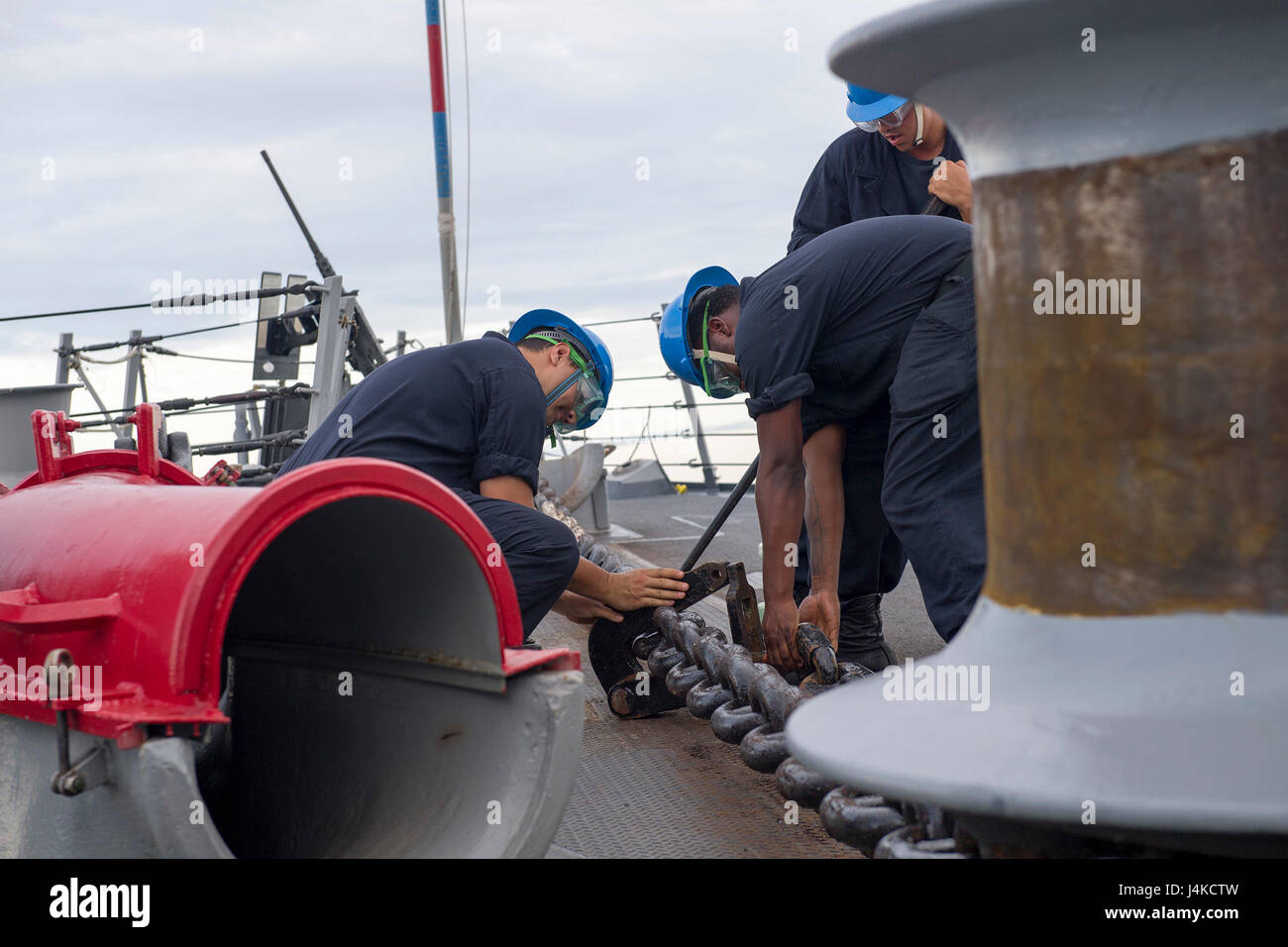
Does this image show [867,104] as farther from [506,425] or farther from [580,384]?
[506,425]

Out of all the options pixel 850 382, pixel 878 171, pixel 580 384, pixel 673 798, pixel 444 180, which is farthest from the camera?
pixel 444 180

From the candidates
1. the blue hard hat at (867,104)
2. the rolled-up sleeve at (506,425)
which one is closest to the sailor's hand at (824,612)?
the rolled-up sleeve at (506,425)

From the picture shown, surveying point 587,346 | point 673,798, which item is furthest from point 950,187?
point 673,798

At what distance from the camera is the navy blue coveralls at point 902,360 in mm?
2803

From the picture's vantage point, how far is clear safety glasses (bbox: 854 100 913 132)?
3.68 m

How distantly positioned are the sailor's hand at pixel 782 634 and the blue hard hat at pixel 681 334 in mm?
865

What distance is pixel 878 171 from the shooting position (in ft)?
13.7

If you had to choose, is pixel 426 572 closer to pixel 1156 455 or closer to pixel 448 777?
pixel 448 777

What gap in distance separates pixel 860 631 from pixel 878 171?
157cm

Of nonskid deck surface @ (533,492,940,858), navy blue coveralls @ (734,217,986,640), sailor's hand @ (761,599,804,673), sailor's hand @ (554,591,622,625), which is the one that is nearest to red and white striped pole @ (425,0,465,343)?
nonskid deck surface @ (533,492,940,858)

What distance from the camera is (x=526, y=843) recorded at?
1612mm
